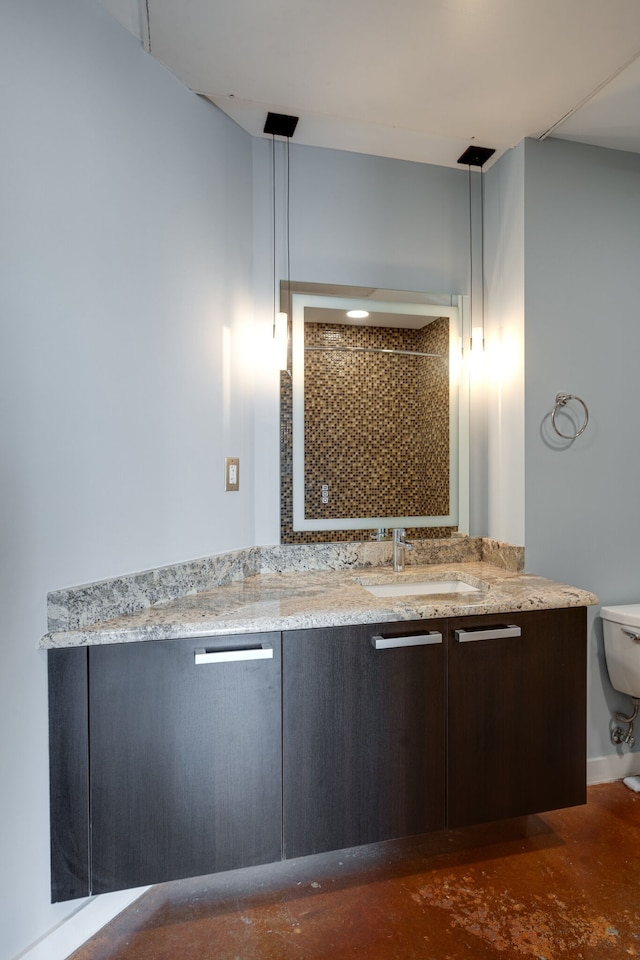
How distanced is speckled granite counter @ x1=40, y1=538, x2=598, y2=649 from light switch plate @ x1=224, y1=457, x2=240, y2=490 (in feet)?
0.85

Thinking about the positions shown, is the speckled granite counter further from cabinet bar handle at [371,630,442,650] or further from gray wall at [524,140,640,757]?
gray wall at [524,140,640,757]

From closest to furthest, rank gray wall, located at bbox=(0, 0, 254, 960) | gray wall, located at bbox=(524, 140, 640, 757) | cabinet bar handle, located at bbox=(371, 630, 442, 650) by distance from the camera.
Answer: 1. gray wall, located at bbox=(0, 0, 254, 960)
2. cabinet bar handle, located at bbox=(371, 630, 442, 650)
3. gray wall, located at bbox=(524, 140, 640, 757)

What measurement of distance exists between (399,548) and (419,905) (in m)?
1.14

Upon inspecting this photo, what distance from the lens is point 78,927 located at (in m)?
1.40

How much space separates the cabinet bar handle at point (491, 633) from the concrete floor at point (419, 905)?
776 mm

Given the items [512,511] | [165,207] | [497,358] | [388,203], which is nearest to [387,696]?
[512,511]

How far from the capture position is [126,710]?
4.47ft

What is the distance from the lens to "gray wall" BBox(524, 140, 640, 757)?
2090 millimetres

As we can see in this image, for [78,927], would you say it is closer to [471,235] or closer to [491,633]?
[491,633]

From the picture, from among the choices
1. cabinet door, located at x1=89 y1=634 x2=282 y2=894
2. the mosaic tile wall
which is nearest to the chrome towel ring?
the mosaic tile wall

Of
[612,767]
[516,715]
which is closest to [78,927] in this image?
[516,715]

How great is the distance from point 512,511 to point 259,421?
1103mm

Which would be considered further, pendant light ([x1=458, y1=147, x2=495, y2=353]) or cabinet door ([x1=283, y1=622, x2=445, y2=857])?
pendant light ([x1=458, y1=147, x2=495, y2=353])

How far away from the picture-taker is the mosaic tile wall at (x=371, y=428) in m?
2.12
